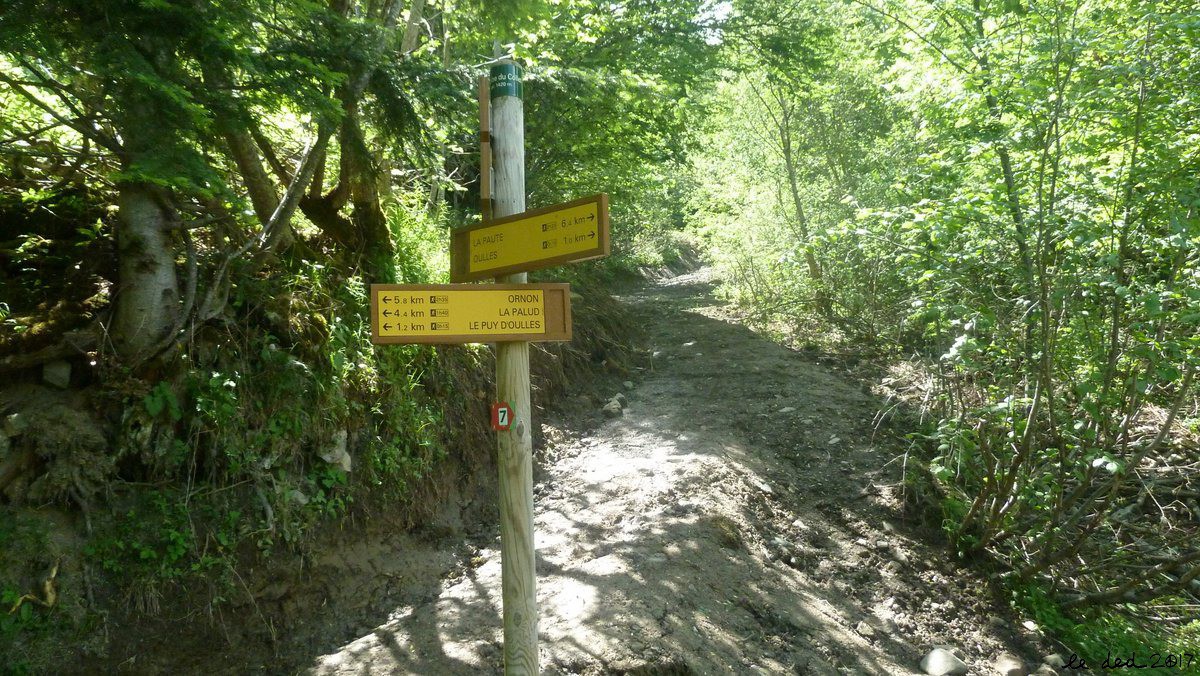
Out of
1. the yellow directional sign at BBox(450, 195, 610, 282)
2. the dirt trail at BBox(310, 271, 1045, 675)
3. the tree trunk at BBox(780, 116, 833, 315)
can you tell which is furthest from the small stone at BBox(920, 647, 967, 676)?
the tree trunk at BBox(780, 116, 833, 315)

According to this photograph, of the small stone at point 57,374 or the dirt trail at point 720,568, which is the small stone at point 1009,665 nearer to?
the dirt trail at point 720,568

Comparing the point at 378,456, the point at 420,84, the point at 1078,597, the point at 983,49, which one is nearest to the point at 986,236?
the point at 983,49

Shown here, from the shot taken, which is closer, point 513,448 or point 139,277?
point 513,448

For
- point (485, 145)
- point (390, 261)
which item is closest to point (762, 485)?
point (390, 261)

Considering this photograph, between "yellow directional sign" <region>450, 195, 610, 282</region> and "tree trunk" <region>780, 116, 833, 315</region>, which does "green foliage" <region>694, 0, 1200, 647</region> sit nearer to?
"yellow directional sign" <region>450, 195, 610, 282</region>

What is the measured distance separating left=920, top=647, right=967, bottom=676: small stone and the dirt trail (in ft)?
0.37

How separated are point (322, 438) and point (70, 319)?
1.64 m

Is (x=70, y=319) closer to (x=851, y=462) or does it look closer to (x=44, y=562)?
(x=44, y=562)

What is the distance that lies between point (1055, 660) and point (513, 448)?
4.55 meters

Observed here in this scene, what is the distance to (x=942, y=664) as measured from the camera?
4578 mm

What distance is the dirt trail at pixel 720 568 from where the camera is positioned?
4078 millimetres

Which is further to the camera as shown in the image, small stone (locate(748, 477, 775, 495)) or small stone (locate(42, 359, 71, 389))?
small stone (locate(748, 477, 775, 495))

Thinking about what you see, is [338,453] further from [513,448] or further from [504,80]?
[504,80]

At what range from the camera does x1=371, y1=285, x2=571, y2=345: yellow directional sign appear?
8.67ft
